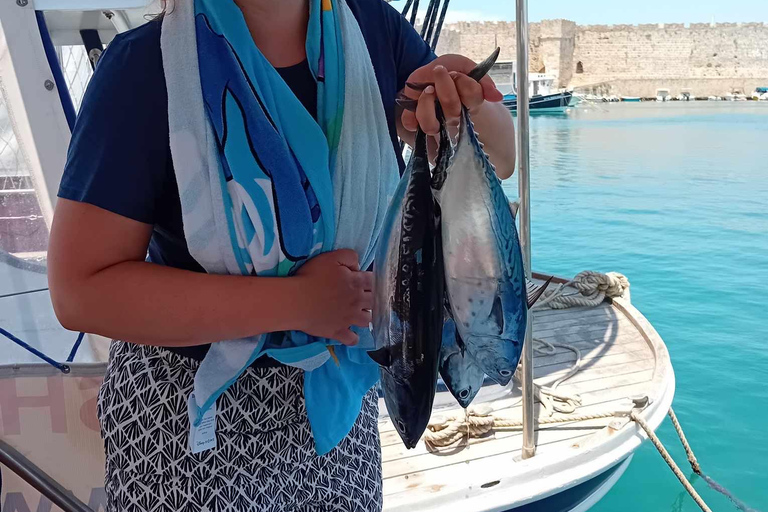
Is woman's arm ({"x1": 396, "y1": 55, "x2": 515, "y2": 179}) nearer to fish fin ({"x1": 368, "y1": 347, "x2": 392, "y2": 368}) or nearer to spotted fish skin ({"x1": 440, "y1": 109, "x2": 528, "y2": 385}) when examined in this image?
spotted fish skin ({"x1": 440, "y1": 109, "x2": 528, "y2": 385})

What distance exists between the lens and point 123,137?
0.81 m

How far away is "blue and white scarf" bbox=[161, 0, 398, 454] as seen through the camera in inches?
33.1

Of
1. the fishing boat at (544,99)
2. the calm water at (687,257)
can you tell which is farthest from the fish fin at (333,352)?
the fishing boat at (544,99)

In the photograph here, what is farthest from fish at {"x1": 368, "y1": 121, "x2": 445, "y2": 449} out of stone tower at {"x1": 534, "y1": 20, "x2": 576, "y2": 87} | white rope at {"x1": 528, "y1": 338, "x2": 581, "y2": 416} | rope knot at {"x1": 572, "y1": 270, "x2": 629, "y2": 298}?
stone tower at {"x1": 534, "y1": 20, "x2": 576, "y2": 87}

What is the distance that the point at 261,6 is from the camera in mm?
918

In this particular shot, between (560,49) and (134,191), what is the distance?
4561 centimetres

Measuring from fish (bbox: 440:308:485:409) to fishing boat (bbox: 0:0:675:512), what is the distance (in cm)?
96

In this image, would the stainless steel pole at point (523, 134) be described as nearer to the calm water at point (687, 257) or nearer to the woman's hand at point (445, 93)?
the woman's hand at point (445, 93)

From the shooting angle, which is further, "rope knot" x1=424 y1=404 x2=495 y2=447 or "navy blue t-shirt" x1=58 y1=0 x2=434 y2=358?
"rope knot" x1=424 y1=404 x2=495 y2=447

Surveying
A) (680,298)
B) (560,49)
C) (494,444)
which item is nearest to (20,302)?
(494,444)

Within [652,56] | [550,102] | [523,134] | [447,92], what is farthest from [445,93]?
[652,56]

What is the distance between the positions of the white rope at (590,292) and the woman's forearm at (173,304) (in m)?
3.79

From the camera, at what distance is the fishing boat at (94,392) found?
1.74 meters

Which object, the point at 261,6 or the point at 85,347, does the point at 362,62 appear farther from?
the point at 85,347
